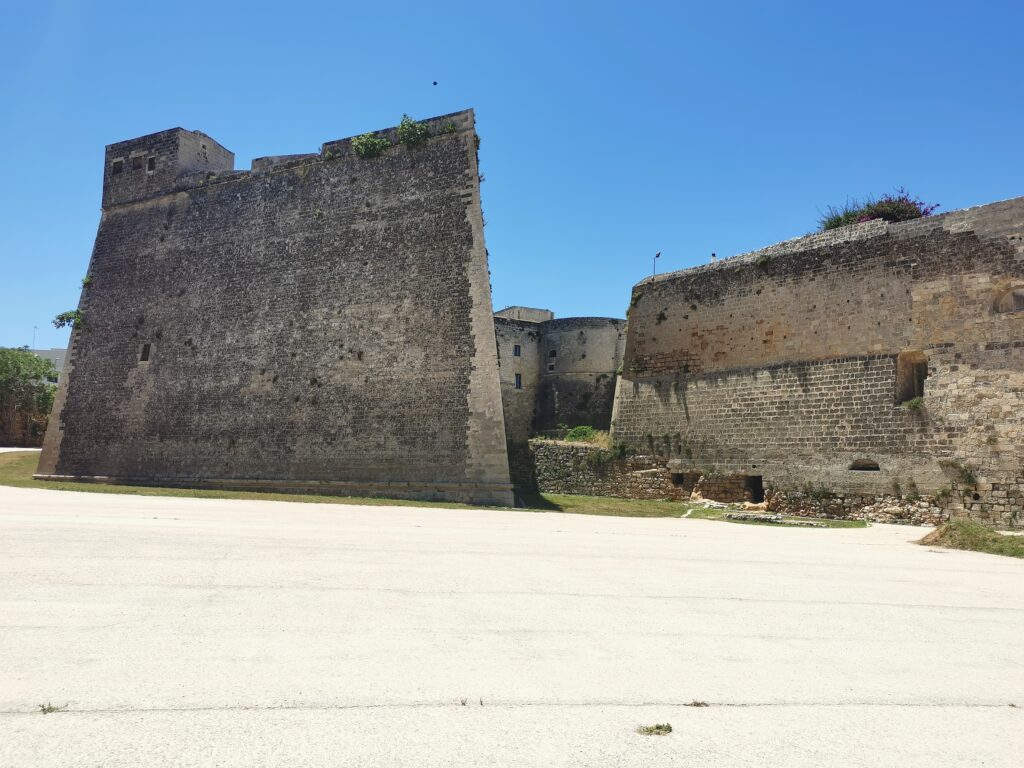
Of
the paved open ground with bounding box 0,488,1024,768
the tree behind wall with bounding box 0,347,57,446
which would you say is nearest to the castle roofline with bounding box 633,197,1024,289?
the paved open ground with bounding box 0,488,1024,768

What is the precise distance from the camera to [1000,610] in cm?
550

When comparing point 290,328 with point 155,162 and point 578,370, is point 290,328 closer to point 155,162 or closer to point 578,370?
point 155,162

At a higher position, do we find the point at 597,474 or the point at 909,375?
the point at 909,375

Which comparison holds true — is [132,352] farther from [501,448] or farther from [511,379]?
[511,379]

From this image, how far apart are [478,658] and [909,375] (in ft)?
48.3

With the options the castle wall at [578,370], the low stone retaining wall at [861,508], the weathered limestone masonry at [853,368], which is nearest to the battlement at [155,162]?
the weathered limestone masonry at [853,368]

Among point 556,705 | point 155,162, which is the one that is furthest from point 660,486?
point 155,162

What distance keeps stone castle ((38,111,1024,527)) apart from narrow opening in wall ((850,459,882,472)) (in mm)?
39

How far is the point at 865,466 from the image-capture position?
1552cm

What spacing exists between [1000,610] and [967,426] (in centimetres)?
1010

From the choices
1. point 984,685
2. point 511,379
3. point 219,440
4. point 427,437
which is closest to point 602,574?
point 984,685

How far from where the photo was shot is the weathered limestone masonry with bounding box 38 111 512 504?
17.2 m

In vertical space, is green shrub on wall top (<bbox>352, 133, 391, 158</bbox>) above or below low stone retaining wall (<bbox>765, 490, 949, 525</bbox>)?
→ above

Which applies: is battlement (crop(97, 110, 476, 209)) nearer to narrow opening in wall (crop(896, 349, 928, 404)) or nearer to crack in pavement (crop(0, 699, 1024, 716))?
narrow opening in wall (crop(896, 349, 928, 404))
